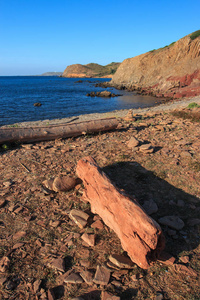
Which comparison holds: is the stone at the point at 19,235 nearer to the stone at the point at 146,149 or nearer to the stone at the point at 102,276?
the stone at the point at 102,276

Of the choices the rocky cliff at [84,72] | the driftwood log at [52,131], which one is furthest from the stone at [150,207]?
the rocky cliff at [84,72]

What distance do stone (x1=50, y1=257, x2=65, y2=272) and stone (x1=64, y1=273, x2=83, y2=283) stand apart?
0.48 ft

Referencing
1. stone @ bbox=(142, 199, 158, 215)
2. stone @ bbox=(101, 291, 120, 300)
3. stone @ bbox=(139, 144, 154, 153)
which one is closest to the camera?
stone @ bbox=(101, 291, 120, 300)

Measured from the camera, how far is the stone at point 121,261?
2.89m

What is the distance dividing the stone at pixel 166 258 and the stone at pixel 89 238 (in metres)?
1.05

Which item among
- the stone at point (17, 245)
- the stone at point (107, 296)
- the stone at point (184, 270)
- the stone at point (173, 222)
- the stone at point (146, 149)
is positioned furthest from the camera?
the stone at point (146, 149)

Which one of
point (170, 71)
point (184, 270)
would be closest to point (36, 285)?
point (184, 270)

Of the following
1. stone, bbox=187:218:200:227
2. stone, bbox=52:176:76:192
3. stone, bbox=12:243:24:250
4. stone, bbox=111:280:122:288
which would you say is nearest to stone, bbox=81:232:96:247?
stone, bbox=111:280:122:288

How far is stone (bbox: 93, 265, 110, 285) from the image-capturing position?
8.83 feet

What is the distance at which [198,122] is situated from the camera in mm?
9758

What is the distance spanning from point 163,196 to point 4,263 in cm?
326

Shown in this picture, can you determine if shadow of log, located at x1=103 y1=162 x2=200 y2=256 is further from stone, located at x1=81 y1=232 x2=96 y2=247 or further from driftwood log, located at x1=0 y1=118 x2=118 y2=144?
driftwood log, located at x1=0 y1=118 x2=118 y2=144

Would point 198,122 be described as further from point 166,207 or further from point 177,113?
point 166,207

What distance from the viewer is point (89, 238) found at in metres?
3.37
